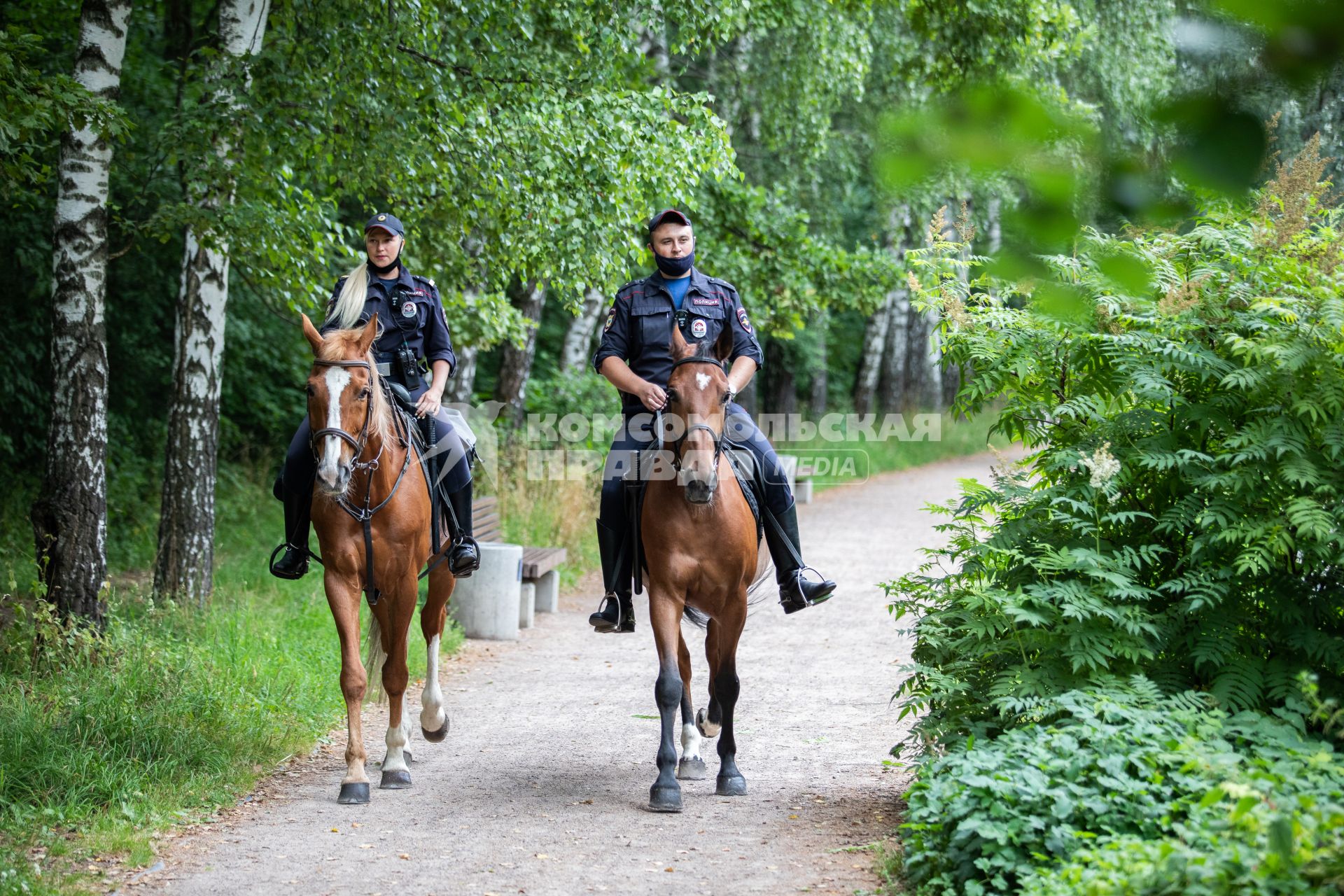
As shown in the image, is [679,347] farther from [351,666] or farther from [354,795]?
[354,795]

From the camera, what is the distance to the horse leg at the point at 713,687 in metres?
6.59

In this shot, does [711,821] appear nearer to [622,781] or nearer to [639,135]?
[622,781]

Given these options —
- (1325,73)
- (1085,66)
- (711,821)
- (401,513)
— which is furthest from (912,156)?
(1085,66)

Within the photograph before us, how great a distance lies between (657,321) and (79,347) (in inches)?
160

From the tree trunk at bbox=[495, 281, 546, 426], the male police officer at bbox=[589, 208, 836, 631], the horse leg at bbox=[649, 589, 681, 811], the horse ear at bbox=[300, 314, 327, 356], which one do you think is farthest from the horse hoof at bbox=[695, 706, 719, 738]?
the tree trunk at bbox=[495, 281, 546, 426]

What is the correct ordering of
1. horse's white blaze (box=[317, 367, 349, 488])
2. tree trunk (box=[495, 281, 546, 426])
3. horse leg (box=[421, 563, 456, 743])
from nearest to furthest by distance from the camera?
horse's white blaze (box=[317, 367, 349, 488]), horse leg (box=[421, 563, 456, 743]), tree trunk (box=[495, 281, 546, 426])

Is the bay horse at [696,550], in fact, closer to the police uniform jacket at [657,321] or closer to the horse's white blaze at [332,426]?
the police uniform jacket at [657,321]

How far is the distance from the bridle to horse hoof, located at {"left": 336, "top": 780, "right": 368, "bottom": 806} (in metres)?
2.27

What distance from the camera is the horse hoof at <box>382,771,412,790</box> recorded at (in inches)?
255

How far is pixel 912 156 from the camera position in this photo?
2.42m

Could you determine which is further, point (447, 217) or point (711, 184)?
point (711, 184)

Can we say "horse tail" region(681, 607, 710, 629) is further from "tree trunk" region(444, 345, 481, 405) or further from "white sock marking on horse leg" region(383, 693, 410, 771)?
"tree trunk" region(444, 345, 481, 405)

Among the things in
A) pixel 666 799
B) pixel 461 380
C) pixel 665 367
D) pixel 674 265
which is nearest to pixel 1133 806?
pixel 666 799

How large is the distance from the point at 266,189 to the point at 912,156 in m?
7.11
